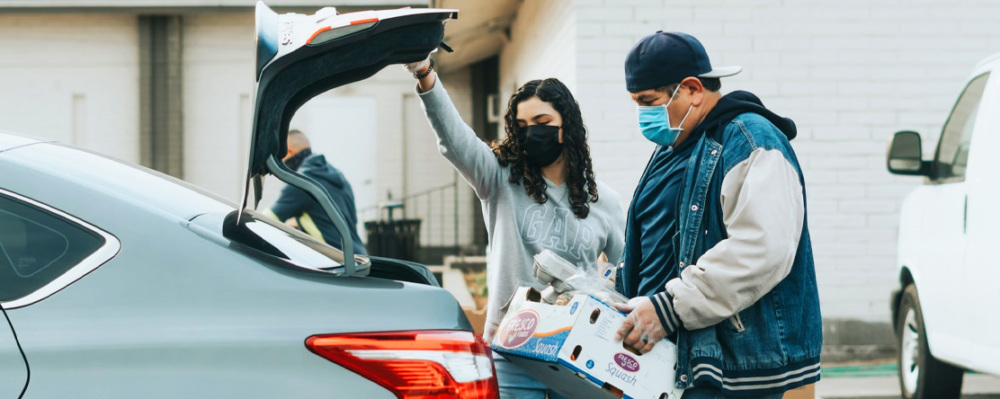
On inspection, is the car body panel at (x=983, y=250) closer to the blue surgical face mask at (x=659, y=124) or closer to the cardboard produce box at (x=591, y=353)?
the blue surgical face mask at (x=659, y=124)

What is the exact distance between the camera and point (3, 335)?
189cm

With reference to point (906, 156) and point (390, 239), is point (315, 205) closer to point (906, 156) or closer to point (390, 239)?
point (906, 156)

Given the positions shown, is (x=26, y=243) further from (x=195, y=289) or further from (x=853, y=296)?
(x=853, y=296)

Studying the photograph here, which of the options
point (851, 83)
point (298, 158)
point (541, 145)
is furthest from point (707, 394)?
point (851, 83)

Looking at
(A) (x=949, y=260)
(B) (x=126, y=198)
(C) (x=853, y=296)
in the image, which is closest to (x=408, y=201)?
(C) (x=853, y=296)

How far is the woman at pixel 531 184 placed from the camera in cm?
303

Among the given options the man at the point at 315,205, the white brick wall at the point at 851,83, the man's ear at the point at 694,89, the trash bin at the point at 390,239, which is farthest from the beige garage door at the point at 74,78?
the man's ear at the point at 694,89

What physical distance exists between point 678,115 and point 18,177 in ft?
5.12

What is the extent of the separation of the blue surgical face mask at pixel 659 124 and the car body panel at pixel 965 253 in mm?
2389

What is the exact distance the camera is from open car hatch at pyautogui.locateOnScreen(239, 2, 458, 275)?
208 cm

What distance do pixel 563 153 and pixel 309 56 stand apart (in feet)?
4.29

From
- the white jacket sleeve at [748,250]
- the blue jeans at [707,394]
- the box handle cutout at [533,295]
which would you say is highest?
the white jacket sleeve at [748,250]

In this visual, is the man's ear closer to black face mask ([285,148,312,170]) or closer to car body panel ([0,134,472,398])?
car body panel ([0,134,472,398])

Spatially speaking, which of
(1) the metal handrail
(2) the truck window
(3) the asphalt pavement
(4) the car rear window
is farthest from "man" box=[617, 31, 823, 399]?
(1) the metal handrail
